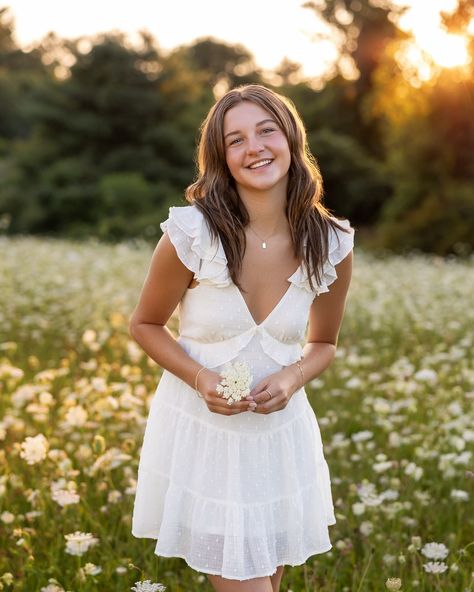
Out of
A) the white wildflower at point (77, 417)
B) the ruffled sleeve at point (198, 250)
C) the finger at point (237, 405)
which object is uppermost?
the ruffled sleeve at point (198, 250)

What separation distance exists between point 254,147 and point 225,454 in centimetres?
85

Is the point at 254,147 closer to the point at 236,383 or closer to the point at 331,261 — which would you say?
the point at 331,261

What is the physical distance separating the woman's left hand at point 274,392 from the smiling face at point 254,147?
1.76 feet

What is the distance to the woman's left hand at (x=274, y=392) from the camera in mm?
2203

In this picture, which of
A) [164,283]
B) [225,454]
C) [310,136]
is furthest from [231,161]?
[310,136]

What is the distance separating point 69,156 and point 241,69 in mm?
24988

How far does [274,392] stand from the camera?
2221 mm

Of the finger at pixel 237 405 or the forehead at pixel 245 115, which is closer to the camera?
the finger at pixel 237 405

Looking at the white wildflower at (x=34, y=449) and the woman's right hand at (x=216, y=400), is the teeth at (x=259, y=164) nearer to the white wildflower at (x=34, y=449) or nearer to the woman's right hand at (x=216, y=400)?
the woman's right hand at (x=216, y=400)

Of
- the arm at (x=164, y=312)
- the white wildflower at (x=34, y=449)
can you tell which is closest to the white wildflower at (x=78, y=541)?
the white wildflower at (x=34, y=449)

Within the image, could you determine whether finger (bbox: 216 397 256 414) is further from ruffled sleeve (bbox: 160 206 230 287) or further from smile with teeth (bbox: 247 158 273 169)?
smile with teeth (bbox: 247 158 273 169)

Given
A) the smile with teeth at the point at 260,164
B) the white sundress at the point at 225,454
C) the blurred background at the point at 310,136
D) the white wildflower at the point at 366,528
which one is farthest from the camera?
the blurred background at the point at 310,136

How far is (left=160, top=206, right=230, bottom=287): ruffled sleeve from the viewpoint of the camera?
→ 2.31 metres

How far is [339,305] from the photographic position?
2.66 metres
